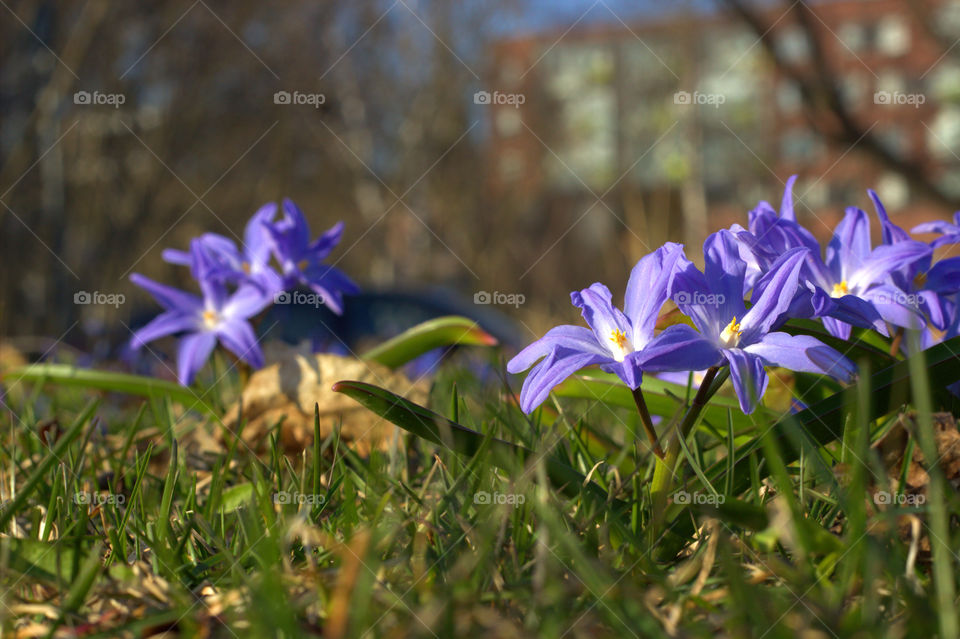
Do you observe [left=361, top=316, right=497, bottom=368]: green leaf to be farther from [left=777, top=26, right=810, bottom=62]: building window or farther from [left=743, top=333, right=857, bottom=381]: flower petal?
[left=777, top=26, right=810, bottom=62]: building window

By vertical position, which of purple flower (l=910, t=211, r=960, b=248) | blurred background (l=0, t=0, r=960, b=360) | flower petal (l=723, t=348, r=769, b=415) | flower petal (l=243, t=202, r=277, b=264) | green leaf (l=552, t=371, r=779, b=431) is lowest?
green leaf (l=552, t=371, r=779, b=431)

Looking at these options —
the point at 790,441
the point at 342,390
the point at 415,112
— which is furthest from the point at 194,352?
the point at 415,112

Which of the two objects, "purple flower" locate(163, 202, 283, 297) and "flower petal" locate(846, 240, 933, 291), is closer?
"flower petal" locate(846, 240, 933, 291)

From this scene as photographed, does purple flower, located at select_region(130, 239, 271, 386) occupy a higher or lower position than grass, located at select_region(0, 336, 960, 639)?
higher

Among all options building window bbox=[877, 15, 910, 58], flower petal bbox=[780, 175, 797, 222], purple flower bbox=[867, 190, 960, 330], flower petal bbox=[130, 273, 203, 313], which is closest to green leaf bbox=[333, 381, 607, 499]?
flower petal bbox=[780, 175, 797, 222]

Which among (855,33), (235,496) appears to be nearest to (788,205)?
(235,496)

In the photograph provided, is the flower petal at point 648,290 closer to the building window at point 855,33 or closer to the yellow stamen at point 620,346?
the yellow stamen at point 620,346

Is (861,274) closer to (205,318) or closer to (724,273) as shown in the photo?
(724,273)
